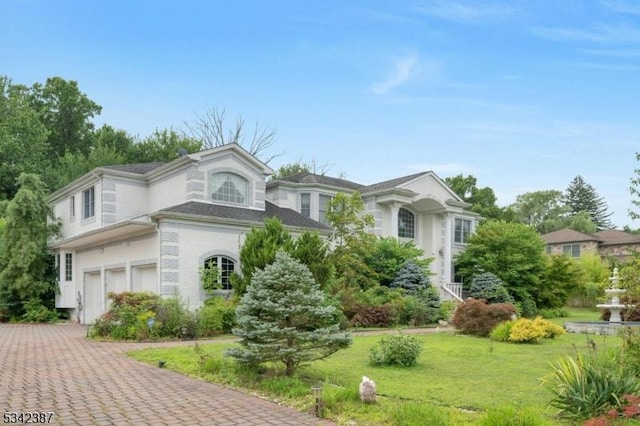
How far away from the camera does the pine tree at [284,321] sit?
322 inches

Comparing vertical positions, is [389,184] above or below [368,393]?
above

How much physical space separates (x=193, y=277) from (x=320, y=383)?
11.4m

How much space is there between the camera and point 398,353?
9867 mm

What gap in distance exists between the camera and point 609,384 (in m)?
6.03

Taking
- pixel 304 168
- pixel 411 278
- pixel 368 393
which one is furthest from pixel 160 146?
pixel 368 393

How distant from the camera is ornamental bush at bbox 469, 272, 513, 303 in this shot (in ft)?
84.3

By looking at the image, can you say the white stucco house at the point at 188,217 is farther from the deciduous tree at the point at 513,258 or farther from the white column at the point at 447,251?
the deciduous tree at the point at 513,258

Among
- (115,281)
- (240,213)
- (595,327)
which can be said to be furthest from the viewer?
(115,281)

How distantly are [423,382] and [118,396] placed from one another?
4761 millimetres

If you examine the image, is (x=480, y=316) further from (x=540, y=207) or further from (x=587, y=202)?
(x=587, y=202)

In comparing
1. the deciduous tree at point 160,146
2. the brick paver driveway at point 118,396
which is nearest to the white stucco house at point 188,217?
the brick paver driveway at point 118,396

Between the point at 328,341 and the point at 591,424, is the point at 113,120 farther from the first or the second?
the point at 591,424

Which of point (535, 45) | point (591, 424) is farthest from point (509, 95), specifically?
point (591, 424)

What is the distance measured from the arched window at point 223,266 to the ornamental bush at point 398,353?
9501 mm
